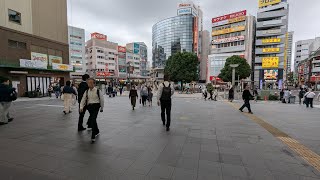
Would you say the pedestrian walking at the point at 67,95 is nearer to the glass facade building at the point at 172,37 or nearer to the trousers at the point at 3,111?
the trousers at the point at 3,111

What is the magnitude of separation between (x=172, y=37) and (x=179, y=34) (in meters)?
5.51

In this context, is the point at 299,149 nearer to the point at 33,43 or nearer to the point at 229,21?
the point at 33,43

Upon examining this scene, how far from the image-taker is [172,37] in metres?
95.4

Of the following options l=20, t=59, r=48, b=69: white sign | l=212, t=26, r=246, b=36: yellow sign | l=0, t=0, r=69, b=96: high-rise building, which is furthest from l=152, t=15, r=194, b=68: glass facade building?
l=20, t=59, r=48, b=69: white sign

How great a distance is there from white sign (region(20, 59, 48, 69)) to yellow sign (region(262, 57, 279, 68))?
178 ft

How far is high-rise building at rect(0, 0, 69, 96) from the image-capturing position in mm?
19094

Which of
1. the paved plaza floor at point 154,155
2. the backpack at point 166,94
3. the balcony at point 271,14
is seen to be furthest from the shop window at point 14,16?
the balcony at point 271,14

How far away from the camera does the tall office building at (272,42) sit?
4934cm

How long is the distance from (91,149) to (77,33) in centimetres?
7599

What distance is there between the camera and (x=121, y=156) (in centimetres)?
365

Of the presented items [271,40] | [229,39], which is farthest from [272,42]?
[229,39]

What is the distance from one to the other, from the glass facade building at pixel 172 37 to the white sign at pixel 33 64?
68.7 metres

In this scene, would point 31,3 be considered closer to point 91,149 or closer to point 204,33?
point 91,149

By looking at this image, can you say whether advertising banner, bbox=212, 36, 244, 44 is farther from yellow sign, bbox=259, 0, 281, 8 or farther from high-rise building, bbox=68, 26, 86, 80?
high-rise building, bbox=68, 26, 86, 80
